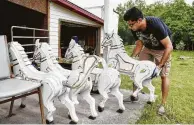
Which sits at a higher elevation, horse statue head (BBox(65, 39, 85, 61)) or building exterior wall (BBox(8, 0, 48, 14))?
building exterior wall (BBox(8, 0, 48, 14))

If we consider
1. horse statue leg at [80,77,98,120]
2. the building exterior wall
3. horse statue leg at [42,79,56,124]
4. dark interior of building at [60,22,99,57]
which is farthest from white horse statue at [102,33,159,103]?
dark interior of building at [60,22,99,57]

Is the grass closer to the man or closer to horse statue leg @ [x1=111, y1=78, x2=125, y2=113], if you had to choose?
the man

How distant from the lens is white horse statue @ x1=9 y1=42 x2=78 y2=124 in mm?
2871

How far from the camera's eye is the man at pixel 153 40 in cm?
344

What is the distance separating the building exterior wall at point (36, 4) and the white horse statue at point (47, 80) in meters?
1.98

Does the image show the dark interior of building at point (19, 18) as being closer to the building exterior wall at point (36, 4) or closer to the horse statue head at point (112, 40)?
the building exterior wall at point (36, 4)

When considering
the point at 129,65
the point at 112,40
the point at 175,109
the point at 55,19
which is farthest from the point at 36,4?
the point at 175,109

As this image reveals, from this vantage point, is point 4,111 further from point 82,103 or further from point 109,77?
point 109,77

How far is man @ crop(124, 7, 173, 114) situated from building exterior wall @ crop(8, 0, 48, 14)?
260 cm

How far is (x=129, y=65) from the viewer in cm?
414

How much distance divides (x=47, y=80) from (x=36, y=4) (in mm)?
3569

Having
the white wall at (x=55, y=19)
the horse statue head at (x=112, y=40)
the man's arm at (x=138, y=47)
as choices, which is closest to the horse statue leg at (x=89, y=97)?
the horse statue head at (x=112, y=40)

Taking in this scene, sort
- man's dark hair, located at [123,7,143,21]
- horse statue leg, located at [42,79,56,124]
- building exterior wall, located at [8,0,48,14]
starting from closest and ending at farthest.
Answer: horse statue leg, located at [42,79,56,124]
man's dark hair, located at [123,7,143,21]
building exterior wall, located at [8,0,48,14]

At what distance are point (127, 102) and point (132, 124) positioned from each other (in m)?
0.96
